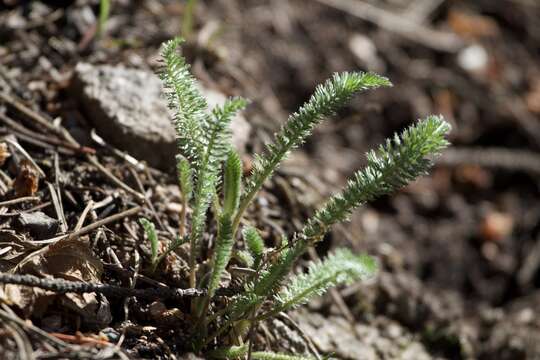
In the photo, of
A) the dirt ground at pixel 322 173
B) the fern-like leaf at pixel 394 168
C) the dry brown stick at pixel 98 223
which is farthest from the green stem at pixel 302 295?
the dry brown stick at pixel 98 223

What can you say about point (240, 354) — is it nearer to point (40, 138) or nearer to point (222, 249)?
point (222, 249)

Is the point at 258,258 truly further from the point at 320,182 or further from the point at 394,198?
the point at 394,198

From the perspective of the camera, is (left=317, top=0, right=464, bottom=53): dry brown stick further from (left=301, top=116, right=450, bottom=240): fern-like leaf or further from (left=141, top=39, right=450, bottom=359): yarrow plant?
(left=301, top=116, right=450, bottom=240): fern-like leaf

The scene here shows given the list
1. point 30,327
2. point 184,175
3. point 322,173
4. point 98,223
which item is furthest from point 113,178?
point 322,173

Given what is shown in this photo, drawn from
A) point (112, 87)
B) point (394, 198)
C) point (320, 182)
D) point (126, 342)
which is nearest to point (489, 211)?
point (394, 198)

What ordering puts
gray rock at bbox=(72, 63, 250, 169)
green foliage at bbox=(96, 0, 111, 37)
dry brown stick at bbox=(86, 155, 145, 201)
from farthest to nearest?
green foliage at bbox=(96, 0, 111, 37) < gray rock at bbox=(72, 63, 250, 169) < dry brown stick at bbox=(86, 155, 145, 201)

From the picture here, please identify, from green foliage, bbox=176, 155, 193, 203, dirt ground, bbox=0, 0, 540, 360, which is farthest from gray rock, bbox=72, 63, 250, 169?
green foliage, bbox=176, 155, 193, 203
